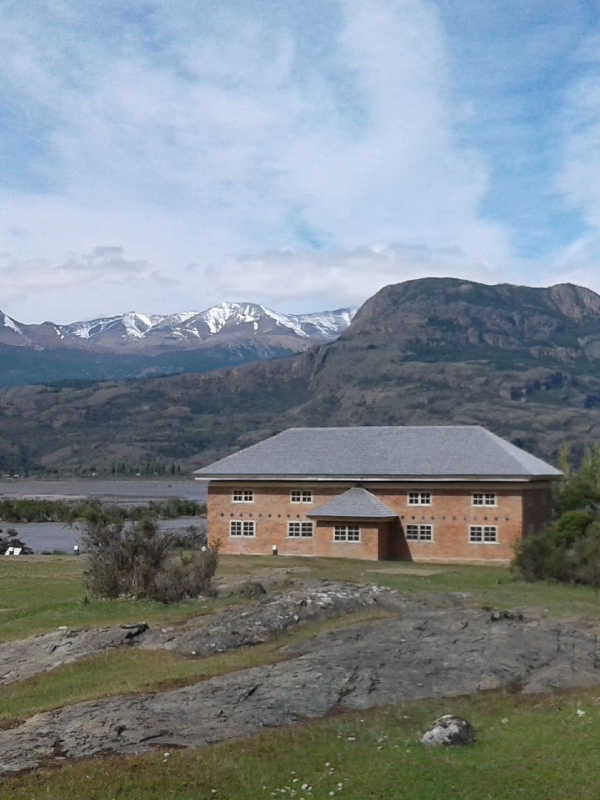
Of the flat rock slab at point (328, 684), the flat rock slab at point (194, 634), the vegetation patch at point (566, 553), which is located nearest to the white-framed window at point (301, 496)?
the vegetation patch at point (566, 553)

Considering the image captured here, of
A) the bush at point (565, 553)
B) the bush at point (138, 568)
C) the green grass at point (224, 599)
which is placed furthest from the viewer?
the bush at point (565, 553)

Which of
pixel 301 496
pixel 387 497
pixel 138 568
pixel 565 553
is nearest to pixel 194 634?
pixel 138 568

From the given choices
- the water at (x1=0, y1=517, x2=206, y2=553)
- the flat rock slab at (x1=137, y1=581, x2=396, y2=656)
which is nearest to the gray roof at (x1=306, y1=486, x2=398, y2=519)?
the water at (x1=0, y1=517, x2=206, y2=553)

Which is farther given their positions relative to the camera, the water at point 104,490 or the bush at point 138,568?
the water at point 104,490

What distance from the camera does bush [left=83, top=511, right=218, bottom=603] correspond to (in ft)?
91.8

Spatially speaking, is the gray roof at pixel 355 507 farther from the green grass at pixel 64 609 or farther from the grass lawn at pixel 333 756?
the grass lawn at pixel 333 756

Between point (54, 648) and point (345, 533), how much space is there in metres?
30.6

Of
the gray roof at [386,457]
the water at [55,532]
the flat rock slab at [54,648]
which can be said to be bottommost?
the water at [55,532]

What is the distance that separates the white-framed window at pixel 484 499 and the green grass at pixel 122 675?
97.5ft

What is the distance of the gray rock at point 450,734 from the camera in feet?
44.0

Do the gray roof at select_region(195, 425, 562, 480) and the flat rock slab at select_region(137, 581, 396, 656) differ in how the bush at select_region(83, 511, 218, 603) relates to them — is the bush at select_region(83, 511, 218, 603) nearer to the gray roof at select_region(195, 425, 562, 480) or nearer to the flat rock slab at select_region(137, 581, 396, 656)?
the flat rock slab at select_region(137, 581, 396, 656)

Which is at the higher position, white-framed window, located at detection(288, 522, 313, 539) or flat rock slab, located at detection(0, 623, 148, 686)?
flat rock slab, located at detection(0, 623, 148, 686)

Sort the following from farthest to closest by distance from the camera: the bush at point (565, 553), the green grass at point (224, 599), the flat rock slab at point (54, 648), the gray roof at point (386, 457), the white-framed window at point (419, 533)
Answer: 1. the white-framed window at point (419, 533)
2. the gray roof at point (386, 457)
3. the bush at point (565, 553)
4. the green grass at point (224, 599)
5. the flat rock slab at point (54, 648)

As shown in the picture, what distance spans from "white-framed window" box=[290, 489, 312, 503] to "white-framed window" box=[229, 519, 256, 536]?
2.75m
